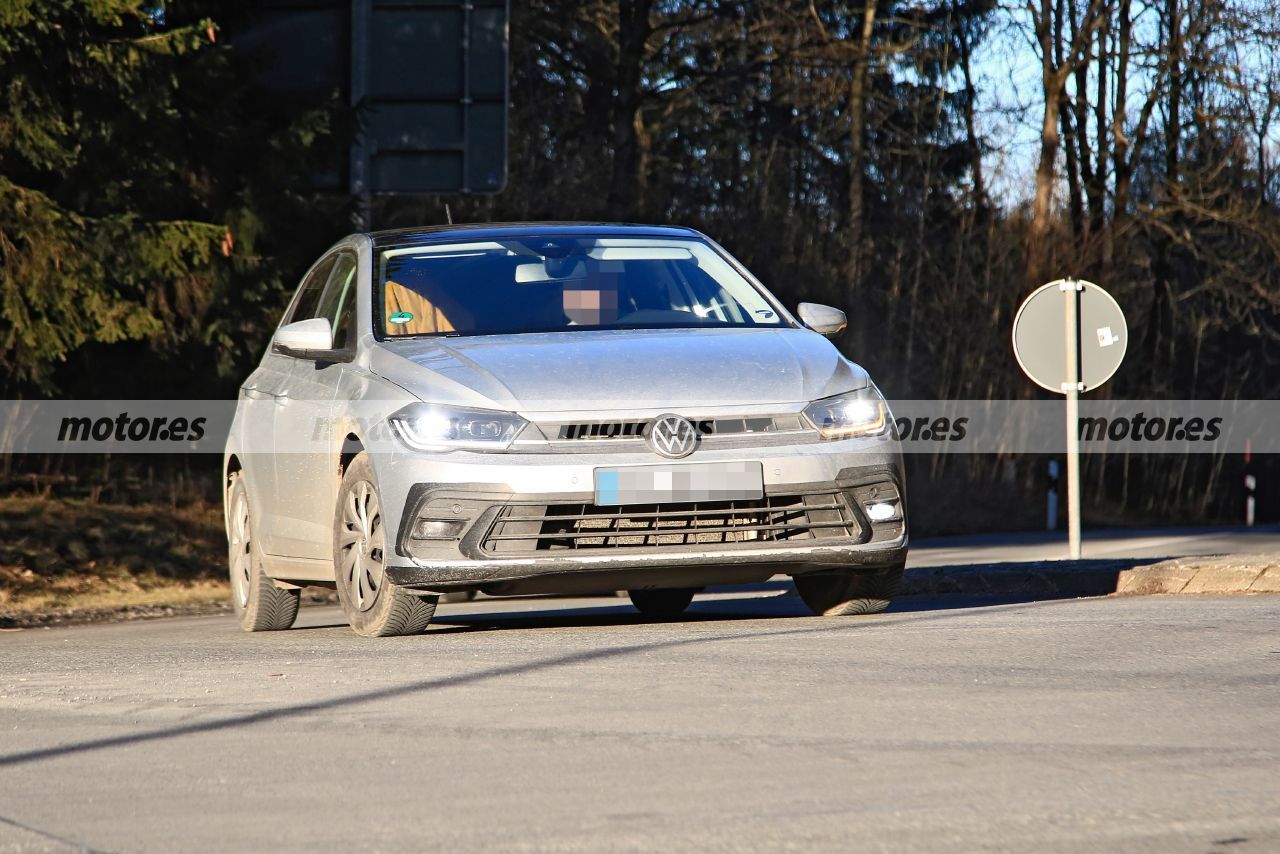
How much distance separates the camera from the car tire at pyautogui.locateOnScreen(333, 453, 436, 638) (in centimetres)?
832

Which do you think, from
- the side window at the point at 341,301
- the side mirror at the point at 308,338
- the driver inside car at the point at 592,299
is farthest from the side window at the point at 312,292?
the driver inside car at the point at 592,299

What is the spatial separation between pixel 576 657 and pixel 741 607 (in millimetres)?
4410

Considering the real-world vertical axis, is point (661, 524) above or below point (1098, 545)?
above

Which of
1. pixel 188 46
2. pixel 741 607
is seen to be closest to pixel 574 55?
pixel 188 46

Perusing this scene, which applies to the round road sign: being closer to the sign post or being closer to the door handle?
the sign post

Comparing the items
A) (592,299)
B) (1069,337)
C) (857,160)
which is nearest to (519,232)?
(592,299)

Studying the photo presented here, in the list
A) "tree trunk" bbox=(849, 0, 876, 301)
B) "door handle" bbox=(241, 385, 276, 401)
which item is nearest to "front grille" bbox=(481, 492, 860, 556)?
"door handle" bbox=(241, 385, 276, 401)

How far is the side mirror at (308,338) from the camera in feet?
29.3

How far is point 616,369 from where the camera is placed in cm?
809

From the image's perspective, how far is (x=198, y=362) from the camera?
2011 centimetres

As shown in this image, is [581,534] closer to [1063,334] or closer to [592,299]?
[592,299]

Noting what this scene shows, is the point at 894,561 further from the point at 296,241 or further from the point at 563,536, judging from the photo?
the point at 296,241

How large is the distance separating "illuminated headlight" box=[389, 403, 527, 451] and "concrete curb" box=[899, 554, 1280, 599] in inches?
177

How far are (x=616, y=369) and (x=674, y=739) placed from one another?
105 inches
